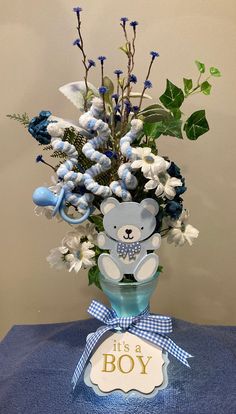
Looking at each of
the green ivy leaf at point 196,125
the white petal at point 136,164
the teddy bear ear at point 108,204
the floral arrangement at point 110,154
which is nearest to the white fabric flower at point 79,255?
the floral arrangement at point 110,154

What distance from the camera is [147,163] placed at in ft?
2.52

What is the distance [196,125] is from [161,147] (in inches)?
14.9

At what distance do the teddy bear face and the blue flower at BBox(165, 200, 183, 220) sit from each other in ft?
0.12

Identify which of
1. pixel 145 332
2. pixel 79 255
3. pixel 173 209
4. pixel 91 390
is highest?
pixel 173 209

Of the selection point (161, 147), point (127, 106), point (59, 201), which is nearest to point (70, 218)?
point (59, 201)

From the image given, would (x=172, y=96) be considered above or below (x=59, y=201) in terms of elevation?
above

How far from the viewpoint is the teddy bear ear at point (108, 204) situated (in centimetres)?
81

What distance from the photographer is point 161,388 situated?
81 centimetres

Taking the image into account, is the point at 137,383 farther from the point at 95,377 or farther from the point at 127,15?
the point at 127,15

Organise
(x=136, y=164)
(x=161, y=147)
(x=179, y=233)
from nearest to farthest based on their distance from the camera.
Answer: (x=136, y=164)
(x=179, y=233)
(x=161, y=147)

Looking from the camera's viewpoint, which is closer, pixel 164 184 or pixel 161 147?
pixel 164 184

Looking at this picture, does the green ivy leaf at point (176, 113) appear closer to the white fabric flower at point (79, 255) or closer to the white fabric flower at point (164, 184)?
the white fabric flower at point (164, 184)

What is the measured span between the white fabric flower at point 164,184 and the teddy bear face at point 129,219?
0.03 metres

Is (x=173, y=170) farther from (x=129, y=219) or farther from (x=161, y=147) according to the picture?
(x=161, y=147)
